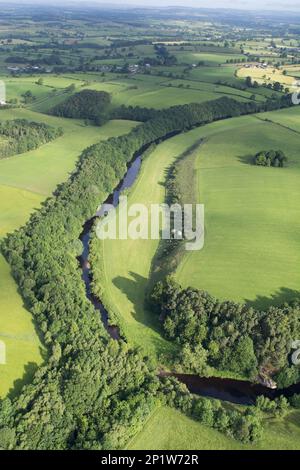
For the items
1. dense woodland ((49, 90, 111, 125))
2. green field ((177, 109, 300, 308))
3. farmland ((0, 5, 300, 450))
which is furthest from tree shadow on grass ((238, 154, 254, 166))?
dense woodland ((49, 90, 111, 125))

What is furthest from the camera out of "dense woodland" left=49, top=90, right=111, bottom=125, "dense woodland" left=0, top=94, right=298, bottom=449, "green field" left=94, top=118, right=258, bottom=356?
"dense woodland" left=49, top=90, right=111, bottom=125

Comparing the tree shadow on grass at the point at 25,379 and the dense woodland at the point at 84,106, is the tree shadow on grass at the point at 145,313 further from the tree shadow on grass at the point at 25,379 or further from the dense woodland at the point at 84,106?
the dense woodland at the point at 84,106

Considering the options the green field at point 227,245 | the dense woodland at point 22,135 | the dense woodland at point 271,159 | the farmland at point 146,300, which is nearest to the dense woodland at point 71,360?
the farmland at point 146,300

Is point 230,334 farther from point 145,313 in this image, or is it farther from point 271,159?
point 271,159

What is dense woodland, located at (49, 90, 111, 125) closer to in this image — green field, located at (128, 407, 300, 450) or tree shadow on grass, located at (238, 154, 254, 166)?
tree shadow on grass, located at (238, 154, 254, 166)
